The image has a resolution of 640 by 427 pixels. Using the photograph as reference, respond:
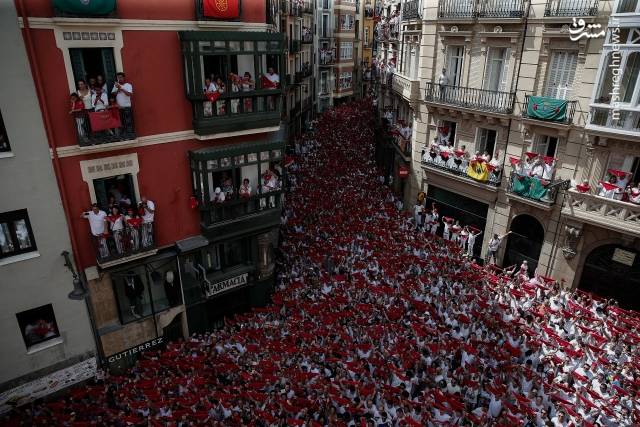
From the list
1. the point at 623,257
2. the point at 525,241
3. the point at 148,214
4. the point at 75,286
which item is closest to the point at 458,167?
the point at 525,241

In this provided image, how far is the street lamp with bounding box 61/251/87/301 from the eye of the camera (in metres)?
13.9

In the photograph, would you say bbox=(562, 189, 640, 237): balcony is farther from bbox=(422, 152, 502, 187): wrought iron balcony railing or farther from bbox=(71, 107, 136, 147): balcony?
bbox=(71, 107, 136, 147): balcony

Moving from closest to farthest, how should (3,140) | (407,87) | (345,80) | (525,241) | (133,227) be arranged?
(3,140) < (133,227) < (525,241) < (407,87) < (345,80)

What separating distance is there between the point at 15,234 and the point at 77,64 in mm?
6026

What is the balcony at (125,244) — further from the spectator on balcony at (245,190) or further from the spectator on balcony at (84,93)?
the spectator on balcony at (84,93)

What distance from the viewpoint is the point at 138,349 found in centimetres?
1844

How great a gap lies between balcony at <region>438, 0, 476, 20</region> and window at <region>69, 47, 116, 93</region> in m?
18.2

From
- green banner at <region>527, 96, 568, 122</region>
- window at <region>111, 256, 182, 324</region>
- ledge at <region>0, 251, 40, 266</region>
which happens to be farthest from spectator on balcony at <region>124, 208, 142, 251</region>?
green banner at <region>527, 96, 568, 122</region>

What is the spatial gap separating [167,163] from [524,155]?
1793 centimetres

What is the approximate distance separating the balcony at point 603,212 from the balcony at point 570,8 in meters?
7.97

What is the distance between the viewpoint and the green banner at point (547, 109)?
20.8 meters

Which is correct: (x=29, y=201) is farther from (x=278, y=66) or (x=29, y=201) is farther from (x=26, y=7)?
(x=278, y=66)

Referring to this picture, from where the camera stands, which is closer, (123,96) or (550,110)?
(123,96)

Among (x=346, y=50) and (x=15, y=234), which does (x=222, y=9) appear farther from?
(x=346, y=50)
